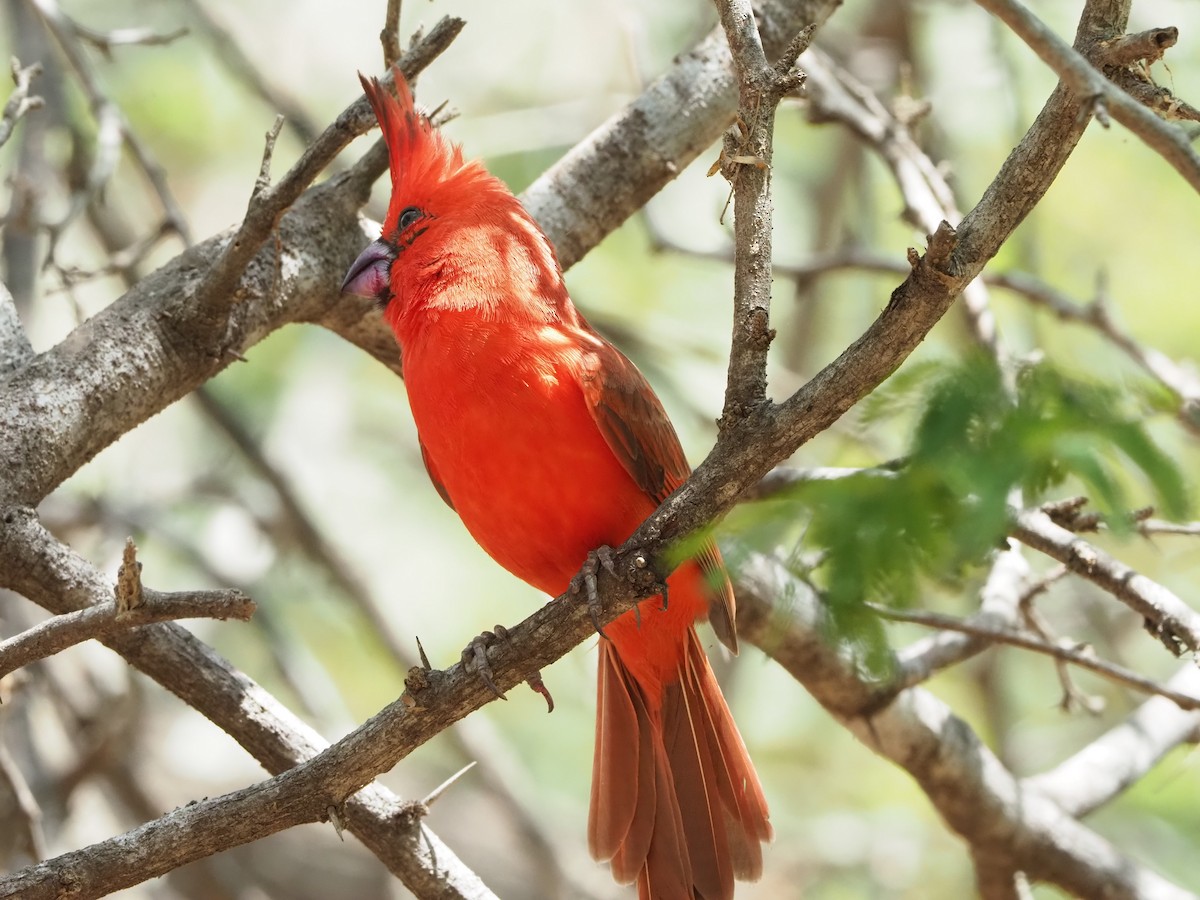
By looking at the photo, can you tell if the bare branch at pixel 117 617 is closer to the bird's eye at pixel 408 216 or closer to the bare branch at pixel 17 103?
the bare branch at pixel 17 103

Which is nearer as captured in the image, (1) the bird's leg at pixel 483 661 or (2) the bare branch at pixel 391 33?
(1) the bird's leg at pixel 483 661

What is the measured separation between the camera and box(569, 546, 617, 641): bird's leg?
2.84m

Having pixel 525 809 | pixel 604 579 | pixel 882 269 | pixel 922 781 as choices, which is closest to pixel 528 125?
pixel 882 269

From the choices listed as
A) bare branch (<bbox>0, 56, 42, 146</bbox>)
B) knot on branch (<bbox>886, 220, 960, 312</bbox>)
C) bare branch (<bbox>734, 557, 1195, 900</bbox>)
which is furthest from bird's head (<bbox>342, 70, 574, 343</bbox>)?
knot on branch (<bbox>886, 220, 960, 312</bbox>)

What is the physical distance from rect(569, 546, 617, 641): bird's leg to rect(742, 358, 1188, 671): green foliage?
88 cm

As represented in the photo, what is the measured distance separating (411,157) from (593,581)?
173 cm

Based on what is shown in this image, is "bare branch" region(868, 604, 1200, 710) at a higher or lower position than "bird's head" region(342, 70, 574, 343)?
lower

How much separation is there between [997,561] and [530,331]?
1836mm

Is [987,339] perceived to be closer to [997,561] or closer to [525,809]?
[997,561]

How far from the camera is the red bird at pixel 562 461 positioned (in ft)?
11.2

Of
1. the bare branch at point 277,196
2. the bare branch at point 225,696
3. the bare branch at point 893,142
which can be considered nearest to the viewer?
the bare branch at point 225,696

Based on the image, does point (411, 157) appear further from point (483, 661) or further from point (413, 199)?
point (483, 661)

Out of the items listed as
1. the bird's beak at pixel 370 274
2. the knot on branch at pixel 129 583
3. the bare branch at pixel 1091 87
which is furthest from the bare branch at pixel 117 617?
the bare branch at pixel 1091 87

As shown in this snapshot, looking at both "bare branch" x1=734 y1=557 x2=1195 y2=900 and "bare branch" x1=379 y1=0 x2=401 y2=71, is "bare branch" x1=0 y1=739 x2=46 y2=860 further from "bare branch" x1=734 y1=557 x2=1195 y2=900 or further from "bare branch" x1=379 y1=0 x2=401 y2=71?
"bare branch" x1=379 y1=0 x2=401 y2=71
